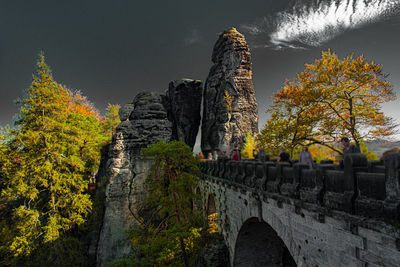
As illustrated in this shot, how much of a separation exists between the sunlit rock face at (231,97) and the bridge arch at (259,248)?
63.4 ft

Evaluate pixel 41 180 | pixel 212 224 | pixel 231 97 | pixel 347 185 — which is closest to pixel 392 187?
pixel 347 185

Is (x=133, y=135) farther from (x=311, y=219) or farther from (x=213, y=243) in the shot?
(x=311, y=219)

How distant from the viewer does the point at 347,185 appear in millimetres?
3939

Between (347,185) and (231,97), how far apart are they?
92.4ft

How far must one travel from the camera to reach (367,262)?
362 cm

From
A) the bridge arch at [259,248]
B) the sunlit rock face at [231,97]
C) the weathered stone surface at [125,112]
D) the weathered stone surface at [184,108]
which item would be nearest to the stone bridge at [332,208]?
the bridge arch at [259,248]

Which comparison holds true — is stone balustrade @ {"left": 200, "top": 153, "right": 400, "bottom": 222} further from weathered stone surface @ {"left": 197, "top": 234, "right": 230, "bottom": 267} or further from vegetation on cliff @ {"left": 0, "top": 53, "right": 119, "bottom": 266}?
vegetation on cliff @ {"left": 0, "top": 53, "right": 119, "bottom": 266}

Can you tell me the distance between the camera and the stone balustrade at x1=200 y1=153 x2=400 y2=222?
320cm

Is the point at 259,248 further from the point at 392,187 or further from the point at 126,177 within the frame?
the point at 126,177

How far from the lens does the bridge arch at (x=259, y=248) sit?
10.3 m

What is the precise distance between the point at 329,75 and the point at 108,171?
22.5 metres

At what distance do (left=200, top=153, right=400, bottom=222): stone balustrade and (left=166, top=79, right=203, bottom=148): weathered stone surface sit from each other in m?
28.5

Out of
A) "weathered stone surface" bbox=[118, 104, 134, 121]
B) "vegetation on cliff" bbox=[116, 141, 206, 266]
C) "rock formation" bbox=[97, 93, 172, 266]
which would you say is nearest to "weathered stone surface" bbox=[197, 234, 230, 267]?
"vegetation on cliff" bbox=[116, 141, 206, 266]

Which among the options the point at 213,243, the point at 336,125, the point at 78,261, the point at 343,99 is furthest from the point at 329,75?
the point at 78,261
